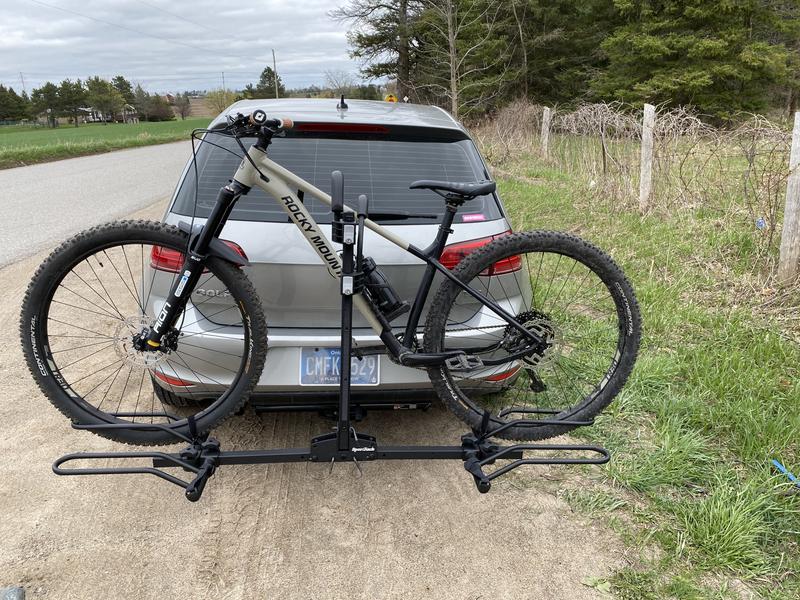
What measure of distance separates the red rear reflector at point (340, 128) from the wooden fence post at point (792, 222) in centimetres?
358

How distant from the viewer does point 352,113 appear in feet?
9.78

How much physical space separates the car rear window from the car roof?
86 millimetres

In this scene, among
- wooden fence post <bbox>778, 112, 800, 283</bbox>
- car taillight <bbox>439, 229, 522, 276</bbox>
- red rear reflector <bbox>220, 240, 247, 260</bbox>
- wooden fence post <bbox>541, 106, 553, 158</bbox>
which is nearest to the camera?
red rear reflector <bbox>220, 240, 247, 260</bbox>

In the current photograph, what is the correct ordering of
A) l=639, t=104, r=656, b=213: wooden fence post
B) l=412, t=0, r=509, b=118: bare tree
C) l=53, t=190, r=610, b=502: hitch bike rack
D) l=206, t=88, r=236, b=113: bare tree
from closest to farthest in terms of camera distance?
l=53, t=190, r=610, b=502: hitch bike rack
l=639, t=104, r=656, b=213: wooden fence post
l=412, t=0, r=509, b=118: bare tree
l=206, t=88, r=236, b=113: bare tree

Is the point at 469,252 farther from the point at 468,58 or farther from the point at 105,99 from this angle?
the point at 105,99

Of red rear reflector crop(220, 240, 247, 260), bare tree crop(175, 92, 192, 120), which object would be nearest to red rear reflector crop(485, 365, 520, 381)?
red rear reflector crop(220, 240, 247, 260)

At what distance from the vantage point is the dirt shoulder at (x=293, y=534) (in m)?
2.18

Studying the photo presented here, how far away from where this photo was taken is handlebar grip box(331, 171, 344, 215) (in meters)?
2.27

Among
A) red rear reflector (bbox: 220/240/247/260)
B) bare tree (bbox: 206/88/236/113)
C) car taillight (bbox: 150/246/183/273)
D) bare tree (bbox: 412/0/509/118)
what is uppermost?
bare tree (bbox: 206/88/236/113)

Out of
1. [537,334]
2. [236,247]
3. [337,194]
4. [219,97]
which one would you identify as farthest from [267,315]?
[219,97]

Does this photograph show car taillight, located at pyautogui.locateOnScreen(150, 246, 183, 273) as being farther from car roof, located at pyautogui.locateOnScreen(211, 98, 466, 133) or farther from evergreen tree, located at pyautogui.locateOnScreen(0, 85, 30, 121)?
evergreen tree, located at pyautogui.locateOnScreen(0, 85, 30, 121)

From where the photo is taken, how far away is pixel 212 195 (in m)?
2.73

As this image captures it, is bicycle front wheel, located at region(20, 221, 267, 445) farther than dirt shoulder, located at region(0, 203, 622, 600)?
Yes

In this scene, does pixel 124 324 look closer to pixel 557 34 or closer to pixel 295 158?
pixel 295 158
